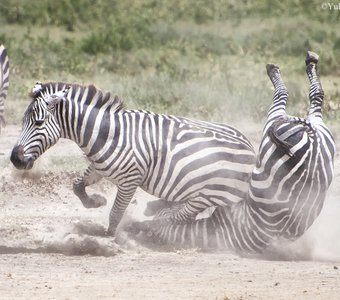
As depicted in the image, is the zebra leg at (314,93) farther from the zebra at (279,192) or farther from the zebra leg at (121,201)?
the zebra leg at (121,201)

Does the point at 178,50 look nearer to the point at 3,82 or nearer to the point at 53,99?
the point at 3,82

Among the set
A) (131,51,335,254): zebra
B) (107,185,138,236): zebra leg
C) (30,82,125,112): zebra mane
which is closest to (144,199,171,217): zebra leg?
(107,185,138,236): zebra leg

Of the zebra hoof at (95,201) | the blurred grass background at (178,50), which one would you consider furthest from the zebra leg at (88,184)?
the blurred grass background at (178,50)

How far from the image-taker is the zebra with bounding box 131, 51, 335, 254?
853 centimetres

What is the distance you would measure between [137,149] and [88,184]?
0.72 meters

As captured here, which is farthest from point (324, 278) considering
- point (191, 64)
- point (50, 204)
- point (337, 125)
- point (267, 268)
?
point (191, 64)

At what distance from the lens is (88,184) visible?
31.3ft

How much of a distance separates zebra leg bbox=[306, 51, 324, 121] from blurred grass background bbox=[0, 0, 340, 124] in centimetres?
475

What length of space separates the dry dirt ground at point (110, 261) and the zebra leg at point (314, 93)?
1.15 m

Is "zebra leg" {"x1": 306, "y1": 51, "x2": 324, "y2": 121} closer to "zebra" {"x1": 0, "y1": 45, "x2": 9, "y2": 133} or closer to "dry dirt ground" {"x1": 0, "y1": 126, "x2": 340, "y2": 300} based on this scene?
"dry dirt ground" {"x1": 0, "y1": 126, "x2": 340, "y2": 300}

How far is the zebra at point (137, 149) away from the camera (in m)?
9.00

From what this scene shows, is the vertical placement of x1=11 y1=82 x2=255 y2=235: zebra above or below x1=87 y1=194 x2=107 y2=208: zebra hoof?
above

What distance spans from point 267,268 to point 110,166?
187cm

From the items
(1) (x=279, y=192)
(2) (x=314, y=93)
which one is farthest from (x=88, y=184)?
(2) (x=314, y=93)
